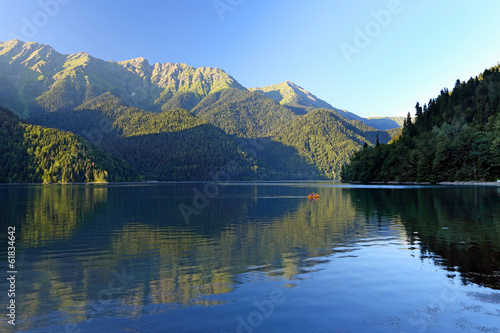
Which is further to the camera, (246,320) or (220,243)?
(220,243)

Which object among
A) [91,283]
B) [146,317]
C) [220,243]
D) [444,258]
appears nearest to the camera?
[146,317]

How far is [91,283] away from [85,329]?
7181 millimetres

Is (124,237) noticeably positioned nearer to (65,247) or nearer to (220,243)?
(65,247)

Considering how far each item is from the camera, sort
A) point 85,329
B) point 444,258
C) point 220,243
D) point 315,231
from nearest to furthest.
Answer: point 85,329
point 444,258
point 220,243
point 315,231

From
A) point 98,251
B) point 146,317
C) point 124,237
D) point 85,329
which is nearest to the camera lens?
point 85,329

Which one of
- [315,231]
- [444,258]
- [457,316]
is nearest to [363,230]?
[315,231]

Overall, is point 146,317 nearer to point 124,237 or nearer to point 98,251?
point 98,251

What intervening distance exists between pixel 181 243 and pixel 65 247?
10.7 metres

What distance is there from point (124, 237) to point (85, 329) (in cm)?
2485

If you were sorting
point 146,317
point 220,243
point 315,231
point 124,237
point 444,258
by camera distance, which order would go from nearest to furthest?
point 146,317 → point 444,258 → point 220,243 → point 124,237 → point 315,231

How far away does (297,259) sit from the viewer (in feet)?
86.8

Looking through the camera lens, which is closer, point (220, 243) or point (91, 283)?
point (91, 283)

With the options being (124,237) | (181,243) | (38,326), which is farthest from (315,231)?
(38,326)

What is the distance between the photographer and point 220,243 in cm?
3366
